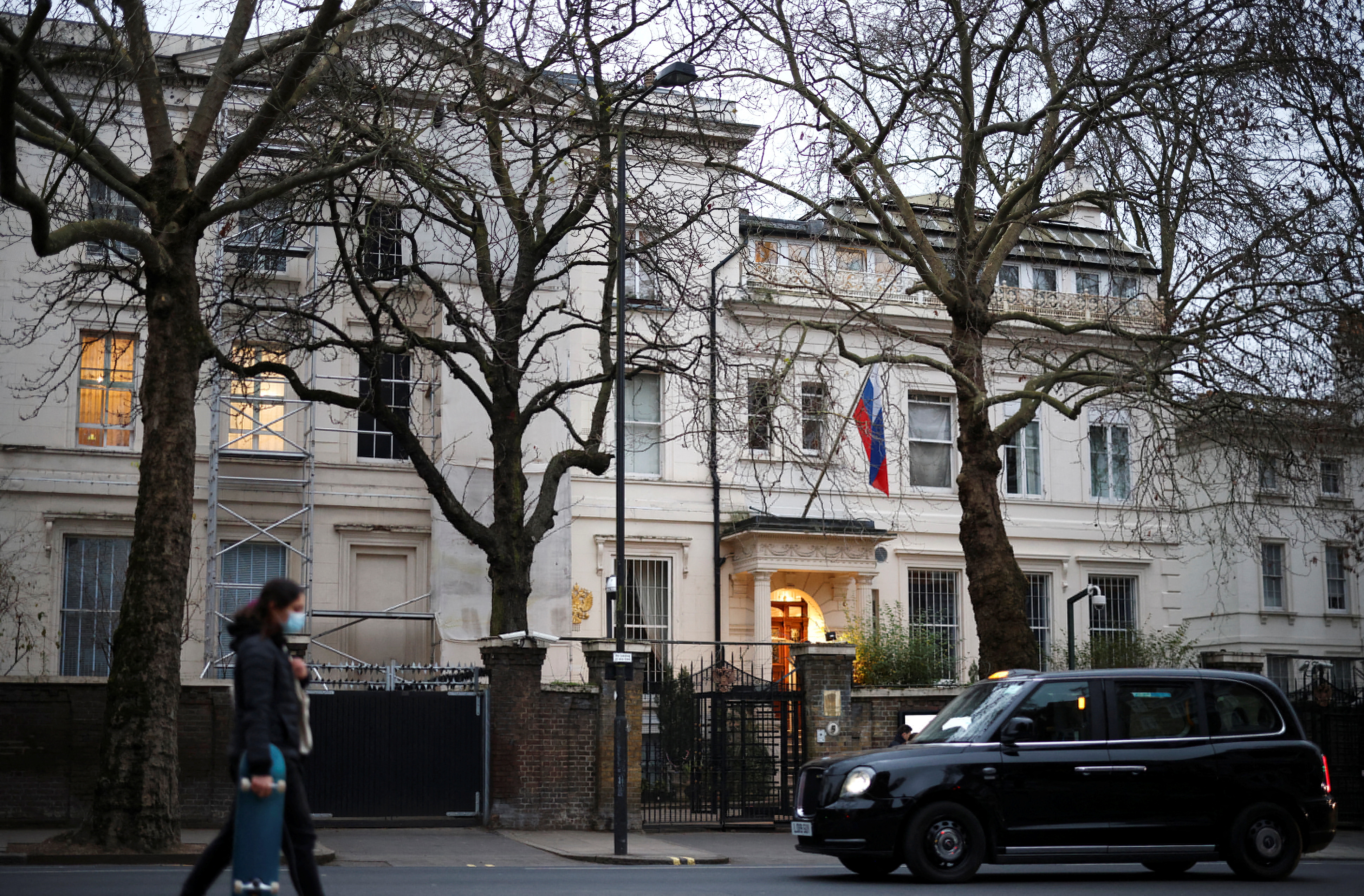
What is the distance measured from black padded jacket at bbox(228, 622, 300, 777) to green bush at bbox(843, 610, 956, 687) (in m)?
21.0

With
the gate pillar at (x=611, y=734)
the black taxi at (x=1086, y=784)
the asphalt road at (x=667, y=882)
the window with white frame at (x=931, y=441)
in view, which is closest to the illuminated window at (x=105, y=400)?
the gate pillar at (x=611, y=734)

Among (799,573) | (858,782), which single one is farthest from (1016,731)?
(799,573)

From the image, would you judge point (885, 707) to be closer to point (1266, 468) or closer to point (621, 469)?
point (621, 469)

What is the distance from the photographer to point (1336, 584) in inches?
1774

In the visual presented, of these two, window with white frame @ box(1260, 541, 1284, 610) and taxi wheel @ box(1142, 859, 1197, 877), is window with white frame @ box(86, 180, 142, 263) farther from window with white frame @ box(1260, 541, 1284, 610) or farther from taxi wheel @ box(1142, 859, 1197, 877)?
window with white frame @ box(1260, 541, 1284, 610)

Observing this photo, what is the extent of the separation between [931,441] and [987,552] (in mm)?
14723

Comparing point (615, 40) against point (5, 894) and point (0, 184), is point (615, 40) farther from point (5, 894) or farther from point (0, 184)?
point (5, 894)

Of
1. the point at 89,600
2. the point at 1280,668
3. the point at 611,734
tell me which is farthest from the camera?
the point at 1280,668

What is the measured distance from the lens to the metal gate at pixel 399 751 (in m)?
21.2

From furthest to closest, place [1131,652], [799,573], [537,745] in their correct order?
[799,573] < [1131,652] < [537,745]

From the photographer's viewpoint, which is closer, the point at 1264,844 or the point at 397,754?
the point at 1264,844

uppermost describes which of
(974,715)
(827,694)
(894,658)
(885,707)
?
(894,658)

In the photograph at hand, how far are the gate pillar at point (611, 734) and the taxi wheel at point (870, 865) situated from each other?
7.41 m

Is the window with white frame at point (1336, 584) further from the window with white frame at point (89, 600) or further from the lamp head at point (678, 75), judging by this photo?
the window with white frame at point (89, 600)
